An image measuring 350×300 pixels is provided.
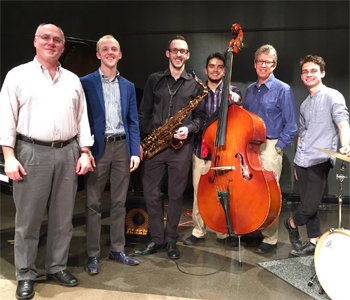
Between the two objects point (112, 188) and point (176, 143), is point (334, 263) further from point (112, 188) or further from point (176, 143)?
point (112, 188)

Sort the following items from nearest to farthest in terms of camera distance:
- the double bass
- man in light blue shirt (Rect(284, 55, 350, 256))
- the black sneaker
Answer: the double bass → man in light blue shirt (Rect(284, 55, 350, 256)) → the black sneaker

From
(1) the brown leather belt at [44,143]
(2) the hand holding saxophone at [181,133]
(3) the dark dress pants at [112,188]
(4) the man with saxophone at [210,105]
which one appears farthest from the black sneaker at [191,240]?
(1) the brown leather belt at [44,143]

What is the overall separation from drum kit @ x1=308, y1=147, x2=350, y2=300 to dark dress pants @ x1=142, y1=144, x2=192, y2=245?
48.2 inches

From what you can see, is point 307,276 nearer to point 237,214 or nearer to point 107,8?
point 237,214

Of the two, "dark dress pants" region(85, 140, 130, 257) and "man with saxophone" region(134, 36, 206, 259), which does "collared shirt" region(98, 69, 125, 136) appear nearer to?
"dark dress pants" region(85, 140, 130, 257)

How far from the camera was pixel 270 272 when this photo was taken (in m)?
2.68

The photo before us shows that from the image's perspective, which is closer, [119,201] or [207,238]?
[119,201]

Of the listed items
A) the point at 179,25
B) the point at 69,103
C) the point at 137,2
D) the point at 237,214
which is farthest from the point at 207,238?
the point at 137,2

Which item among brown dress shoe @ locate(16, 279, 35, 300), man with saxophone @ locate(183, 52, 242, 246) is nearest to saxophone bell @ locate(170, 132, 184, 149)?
man with saxophone @ locate(183, 52, 242, 246)

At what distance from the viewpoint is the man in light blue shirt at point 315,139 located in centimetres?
280

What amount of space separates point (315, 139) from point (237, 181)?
0.92 meters

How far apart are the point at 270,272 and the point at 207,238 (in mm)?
944

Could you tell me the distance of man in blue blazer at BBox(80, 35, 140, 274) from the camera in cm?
268

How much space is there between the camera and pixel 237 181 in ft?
8.05
